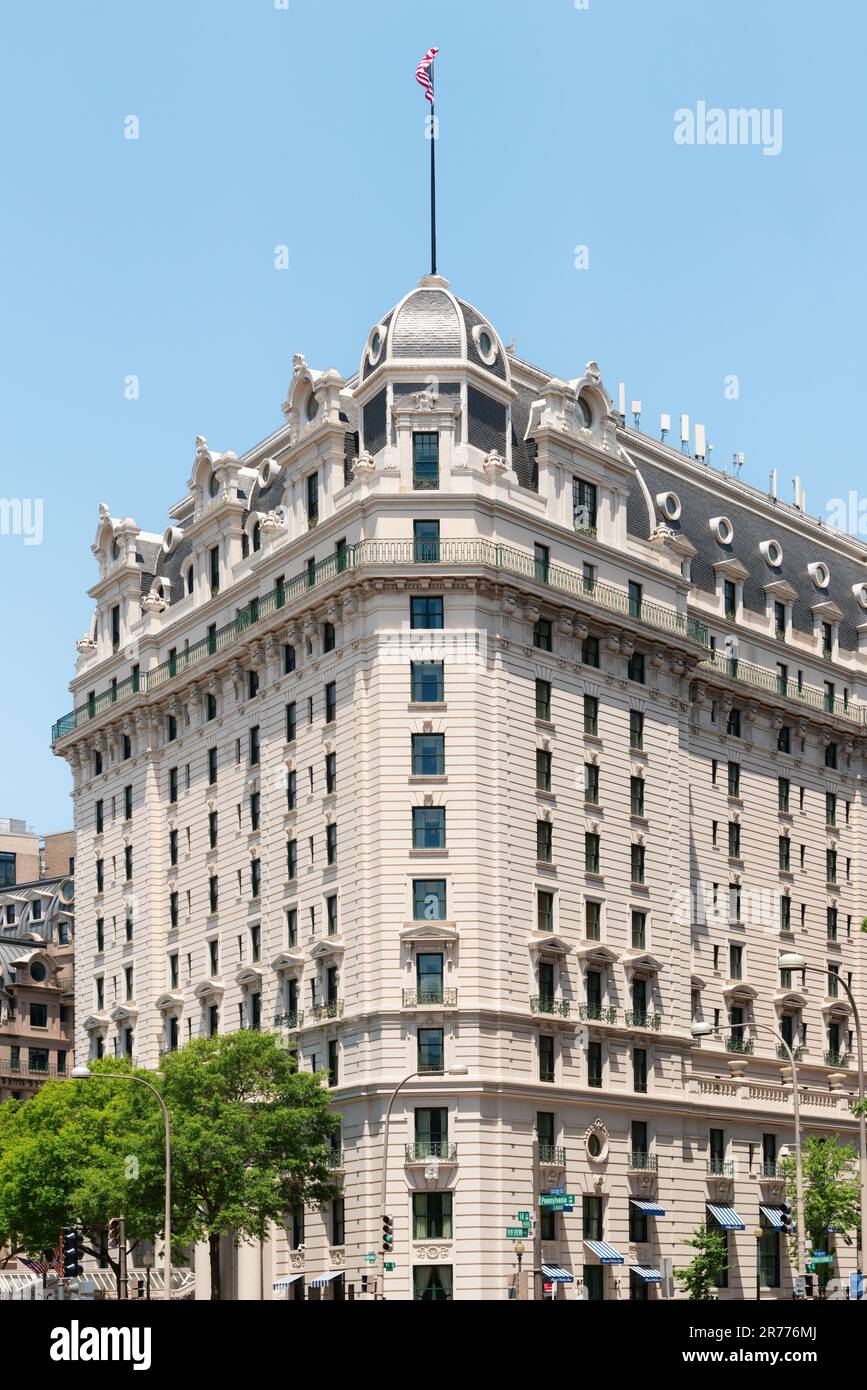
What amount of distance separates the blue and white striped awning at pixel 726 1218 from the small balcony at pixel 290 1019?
759 inches

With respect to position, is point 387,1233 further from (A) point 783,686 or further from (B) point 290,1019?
(A) point 783,686

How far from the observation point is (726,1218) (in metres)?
83.9

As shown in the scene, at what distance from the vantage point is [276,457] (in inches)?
3647

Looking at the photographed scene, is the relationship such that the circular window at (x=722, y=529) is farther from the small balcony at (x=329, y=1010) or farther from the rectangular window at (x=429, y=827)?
the small balcony at (x=329, y=1010)

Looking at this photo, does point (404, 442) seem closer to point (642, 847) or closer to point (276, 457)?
point (276, 457)

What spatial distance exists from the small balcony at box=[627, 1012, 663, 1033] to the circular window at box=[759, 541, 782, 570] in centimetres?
2771


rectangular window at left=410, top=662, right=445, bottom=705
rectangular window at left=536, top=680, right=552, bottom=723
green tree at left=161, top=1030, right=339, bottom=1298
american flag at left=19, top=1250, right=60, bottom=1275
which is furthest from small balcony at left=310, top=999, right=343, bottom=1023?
american flag at left=19, top=1250, right=60, bottom=1275

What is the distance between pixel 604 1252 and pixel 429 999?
12120 mm

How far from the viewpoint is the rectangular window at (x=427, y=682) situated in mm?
77938

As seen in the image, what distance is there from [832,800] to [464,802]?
100 feet

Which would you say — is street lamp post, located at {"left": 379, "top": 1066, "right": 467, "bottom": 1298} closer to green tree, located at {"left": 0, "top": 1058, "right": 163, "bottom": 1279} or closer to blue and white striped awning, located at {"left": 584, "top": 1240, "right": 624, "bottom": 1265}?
green tree, located at {"left": 0, "top": 1058, "right": 163, "bottom": 1279}

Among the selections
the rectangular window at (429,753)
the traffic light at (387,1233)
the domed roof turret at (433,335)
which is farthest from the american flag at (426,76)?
the traffic light at (387,1233)
